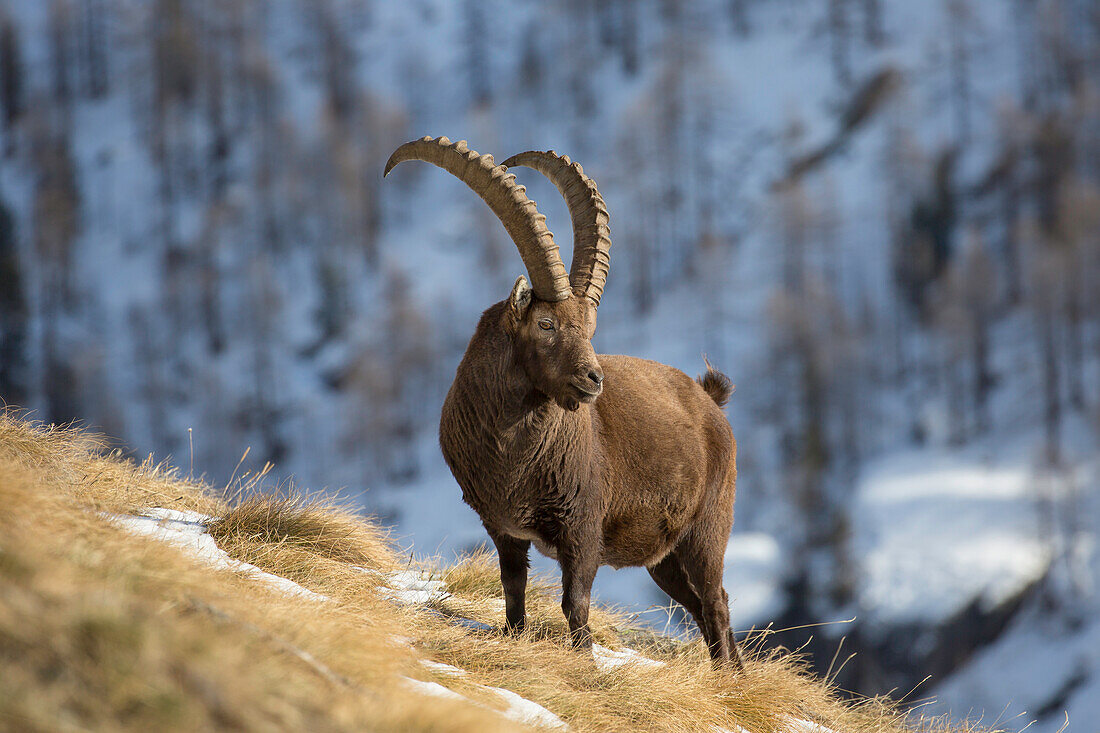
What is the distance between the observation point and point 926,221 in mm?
38562

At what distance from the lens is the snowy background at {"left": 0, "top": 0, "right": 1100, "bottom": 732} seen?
28.8 metres

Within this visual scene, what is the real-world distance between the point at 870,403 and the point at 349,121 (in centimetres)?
3521

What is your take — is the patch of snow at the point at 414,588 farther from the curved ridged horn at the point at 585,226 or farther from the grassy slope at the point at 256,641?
the curved ridged horn at the point at 585,226

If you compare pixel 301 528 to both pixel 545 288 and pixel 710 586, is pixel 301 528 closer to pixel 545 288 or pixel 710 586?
pixel 545 288

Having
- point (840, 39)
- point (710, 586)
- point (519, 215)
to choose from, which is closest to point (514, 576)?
point (710, 586)

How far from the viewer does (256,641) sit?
108 inches

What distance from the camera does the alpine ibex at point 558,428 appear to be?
179 inches

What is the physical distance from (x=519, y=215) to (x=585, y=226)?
60cm

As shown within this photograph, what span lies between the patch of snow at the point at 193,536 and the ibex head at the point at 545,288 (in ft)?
5.28

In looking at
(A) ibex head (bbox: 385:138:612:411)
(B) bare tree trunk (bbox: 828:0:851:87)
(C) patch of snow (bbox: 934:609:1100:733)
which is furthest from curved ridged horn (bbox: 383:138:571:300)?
(B) bare tree trunk (bbox: 828:0:851:87)

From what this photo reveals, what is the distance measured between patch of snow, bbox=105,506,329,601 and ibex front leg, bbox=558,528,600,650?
50.9 inches

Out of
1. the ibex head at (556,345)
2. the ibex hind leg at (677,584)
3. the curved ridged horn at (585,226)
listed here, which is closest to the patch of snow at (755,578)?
the ibex hind leg at (677,584)

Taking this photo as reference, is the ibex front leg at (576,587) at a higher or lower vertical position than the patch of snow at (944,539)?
higher

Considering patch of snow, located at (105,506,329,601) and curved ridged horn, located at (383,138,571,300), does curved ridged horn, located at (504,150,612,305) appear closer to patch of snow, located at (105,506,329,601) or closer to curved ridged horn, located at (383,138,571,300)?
curved ridged horn, located at (383,138,571,300)
